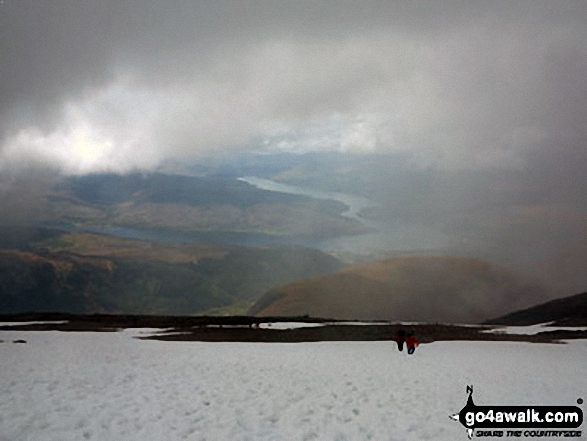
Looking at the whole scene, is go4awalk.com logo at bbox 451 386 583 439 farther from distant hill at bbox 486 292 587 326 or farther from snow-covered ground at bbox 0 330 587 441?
distant hill at bbox 486 292 587 326

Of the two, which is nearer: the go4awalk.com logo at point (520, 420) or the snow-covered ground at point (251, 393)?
the snow-covered ground at point (251, 393)

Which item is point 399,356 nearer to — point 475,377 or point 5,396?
point 475,377

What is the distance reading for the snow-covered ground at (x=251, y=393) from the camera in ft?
41.8

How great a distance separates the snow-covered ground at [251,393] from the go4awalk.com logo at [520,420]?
0.53 m

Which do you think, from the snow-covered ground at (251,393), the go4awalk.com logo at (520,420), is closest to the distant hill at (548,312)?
the snow-covered ground at (251,393)

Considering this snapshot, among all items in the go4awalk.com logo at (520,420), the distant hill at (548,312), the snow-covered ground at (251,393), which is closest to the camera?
the snow-covered ground at (251,393)

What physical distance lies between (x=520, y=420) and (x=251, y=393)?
8091 millimetres

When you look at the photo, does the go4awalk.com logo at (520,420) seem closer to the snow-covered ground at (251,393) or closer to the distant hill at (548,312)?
the snow-covered ground at (251,393)

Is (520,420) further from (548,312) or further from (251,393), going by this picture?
(548,312)

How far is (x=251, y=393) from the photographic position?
16.4 m

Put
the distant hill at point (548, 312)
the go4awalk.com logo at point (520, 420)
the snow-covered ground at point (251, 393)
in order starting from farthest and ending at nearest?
the distant hill at point (548, 312), the go4awalk.com logo at point (520, 420), the snow-covered ground at point (251, 393)

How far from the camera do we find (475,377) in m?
20.7

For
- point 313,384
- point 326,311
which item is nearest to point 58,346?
point 313,384

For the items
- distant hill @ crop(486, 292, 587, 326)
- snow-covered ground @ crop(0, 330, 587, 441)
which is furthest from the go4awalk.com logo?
distant hill @ crop(486, 292, 587, 326)
